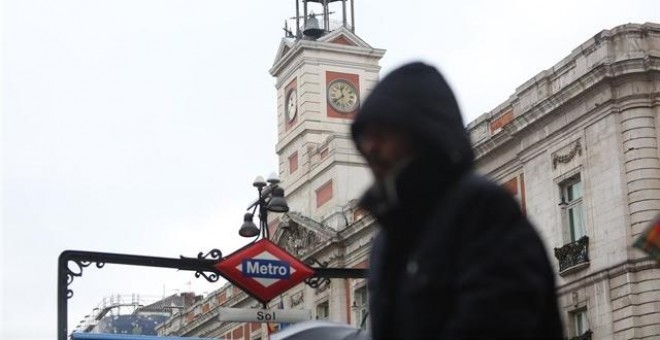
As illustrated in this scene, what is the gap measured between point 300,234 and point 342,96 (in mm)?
5602

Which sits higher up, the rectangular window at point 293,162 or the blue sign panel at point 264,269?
the rectangular window at point 293,162

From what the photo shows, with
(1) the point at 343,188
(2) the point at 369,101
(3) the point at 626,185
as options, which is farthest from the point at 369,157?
(1) the point at 343,188

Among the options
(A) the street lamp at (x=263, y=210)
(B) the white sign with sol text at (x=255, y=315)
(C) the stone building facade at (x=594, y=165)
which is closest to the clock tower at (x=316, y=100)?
(C) the stone building facade at (x=594, y=165)

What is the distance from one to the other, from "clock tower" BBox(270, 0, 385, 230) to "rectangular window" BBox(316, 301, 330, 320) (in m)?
2.83

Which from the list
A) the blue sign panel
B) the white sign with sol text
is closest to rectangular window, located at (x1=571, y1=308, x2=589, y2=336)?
the white sign with sol text

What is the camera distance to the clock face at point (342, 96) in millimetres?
47188

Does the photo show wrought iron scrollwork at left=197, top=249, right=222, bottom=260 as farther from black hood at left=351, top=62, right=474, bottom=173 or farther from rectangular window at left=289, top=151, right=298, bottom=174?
rectangular window at left=289, top=151, right=298, bottom=174

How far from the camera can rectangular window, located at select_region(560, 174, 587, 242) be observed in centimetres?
2891

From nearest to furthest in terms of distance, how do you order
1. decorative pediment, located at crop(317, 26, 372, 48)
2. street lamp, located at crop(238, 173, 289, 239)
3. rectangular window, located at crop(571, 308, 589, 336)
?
street lamp, located at crop(238, 173, 289, 239)
rectangular window, located at crop(571, 308, 589, 336)
decorative pediment, located at crop(317, 26, 372, 48)

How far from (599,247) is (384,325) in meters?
25.7

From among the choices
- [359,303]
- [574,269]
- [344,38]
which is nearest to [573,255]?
[574,269]

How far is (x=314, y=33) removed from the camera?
Result: 163 feet

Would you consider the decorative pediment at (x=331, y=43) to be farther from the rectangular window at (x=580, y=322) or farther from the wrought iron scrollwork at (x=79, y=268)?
the wrought iron scrollwork at (x=79, y=268)

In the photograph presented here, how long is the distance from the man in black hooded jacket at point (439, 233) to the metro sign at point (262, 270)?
12013 mm
